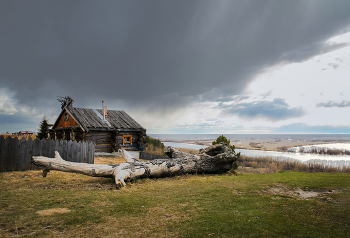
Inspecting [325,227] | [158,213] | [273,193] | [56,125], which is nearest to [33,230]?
[158,213]

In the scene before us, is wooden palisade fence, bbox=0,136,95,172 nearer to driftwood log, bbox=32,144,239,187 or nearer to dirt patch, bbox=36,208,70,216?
driftwood log, bbox=32,144,239,187

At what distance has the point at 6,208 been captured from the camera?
4688mm

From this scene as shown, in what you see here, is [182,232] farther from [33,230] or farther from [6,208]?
[6,208]

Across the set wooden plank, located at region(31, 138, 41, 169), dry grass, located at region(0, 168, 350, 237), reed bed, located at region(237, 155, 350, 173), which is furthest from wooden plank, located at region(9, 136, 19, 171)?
reed bed, located at region(237, 155, 350, 173)

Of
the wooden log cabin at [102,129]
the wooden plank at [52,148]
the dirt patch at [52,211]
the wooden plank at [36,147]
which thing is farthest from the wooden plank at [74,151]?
the dirt patch at [52,211]

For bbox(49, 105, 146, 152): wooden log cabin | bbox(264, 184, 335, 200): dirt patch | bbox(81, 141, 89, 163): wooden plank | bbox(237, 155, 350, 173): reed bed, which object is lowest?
bbox(237, 155, 350, 173): reed bed

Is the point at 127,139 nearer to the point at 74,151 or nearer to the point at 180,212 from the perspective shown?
the point at 74,151

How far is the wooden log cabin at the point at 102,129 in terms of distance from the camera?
21.1 metres

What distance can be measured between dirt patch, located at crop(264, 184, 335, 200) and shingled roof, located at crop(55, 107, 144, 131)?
18.2 m

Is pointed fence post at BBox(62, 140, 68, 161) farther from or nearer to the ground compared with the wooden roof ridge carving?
nearer to the ground

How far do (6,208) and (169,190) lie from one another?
442 cm

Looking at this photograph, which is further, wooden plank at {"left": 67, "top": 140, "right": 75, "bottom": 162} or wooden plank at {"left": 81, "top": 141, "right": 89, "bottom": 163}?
wooden plank at {"left": 81, "top": 141, "right": 89, "bottom": 163}

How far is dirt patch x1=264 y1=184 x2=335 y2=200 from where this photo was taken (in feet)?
19.4

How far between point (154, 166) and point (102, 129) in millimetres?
14207
